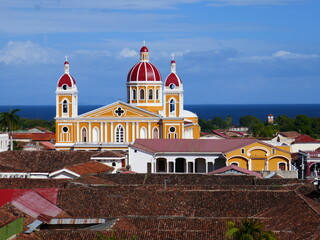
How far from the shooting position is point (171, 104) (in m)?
85.9

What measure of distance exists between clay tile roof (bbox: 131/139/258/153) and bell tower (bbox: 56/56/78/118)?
9.50m

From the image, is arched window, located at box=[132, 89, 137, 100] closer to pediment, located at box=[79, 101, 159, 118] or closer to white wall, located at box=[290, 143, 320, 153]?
pediment, located at box=[79, 101, 159, 118]

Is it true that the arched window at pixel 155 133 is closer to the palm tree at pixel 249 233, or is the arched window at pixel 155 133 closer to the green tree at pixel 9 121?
the green tree at pixel 9 121

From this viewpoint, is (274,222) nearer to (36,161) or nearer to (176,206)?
(176,206)

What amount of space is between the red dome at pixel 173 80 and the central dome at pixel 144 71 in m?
1.57

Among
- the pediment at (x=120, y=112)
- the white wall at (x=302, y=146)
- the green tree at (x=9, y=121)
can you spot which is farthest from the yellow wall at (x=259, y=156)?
the green tree at (x=9, y=121)

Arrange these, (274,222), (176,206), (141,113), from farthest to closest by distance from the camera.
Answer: (141,113) → (176,206) → (274,222)

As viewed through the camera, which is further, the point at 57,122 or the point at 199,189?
the point at 57,122

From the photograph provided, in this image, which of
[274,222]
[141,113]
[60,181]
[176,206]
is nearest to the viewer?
[274,222]

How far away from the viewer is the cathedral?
84.8 metres

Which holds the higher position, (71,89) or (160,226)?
(71,89)

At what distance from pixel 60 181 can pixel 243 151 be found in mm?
22172

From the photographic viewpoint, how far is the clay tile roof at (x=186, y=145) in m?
77.0

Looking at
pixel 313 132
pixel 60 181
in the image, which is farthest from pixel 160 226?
pixel 313 132
